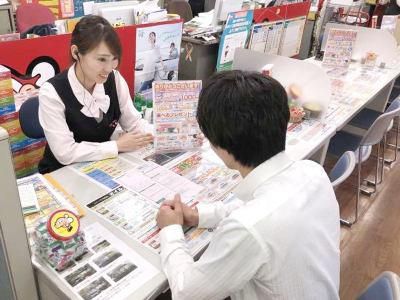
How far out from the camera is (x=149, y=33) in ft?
7.23

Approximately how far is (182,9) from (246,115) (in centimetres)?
Result: 407

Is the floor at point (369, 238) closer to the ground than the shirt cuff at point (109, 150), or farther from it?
closer to the ground

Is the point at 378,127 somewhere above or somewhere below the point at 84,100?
below

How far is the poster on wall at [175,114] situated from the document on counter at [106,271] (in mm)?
557

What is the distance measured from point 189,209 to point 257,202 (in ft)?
1.21

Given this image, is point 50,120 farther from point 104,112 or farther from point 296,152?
point 296,152

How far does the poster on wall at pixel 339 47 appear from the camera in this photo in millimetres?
2740

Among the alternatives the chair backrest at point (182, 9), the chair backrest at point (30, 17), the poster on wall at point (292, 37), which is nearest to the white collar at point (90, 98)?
the poster on wall at point (292, 37)

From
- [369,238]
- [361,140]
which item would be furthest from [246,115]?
[369,238]

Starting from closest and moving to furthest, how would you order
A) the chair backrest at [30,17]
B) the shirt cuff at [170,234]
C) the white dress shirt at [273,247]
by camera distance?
the white dress shirt at [273,247] → the shirt cuff at [170,234] → the chair backrest at [30,17]

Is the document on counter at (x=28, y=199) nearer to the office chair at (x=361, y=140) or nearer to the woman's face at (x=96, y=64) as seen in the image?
the woman's face at (x=96, y=64)

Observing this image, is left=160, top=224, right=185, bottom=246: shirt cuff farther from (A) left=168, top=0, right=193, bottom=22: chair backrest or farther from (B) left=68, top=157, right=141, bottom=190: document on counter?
(A) left=168, top=0, right=193, bottom=22: chair backrest

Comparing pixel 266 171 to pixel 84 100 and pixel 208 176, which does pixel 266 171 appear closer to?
pixel 208 176

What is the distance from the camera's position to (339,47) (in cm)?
280
